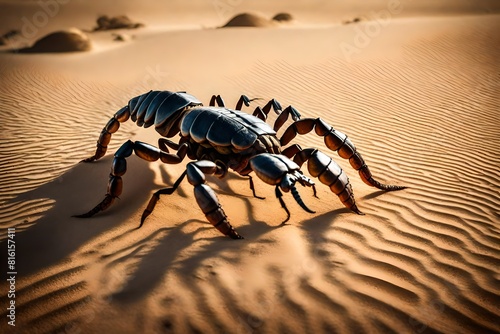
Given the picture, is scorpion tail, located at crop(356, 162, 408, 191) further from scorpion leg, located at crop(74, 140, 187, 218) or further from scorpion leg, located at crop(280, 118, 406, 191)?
scorpion leg, located at crop(74, 140, 187, 218)

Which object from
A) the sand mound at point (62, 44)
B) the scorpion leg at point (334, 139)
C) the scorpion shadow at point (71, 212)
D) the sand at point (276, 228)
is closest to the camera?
the sand at point (276, 228)

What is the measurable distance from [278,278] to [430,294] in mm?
1278

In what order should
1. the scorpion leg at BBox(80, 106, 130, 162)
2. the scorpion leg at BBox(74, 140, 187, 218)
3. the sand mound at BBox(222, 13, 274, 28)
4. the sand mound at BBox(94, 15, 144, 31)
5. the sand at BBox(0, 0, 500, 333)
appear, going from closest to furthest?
1. the sand at BBox(0, 0, 500, 333)
2. the scorpion leg at BBox(74, 140, 187, 218)
3. the scorpion leg at BBox(80, 106, 130, 162)
4. the sand mound at BBox(222, 13, 274, 28)
5. the sand mound at BBox(94, 15, 144, 31)

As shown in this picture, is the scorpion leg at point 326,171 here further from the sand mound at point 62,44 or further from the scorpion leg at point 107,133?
the sand mound at point 62,44

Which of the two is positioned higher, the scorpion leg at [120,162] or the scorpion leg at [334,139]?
the scorpion leg at [334,139]

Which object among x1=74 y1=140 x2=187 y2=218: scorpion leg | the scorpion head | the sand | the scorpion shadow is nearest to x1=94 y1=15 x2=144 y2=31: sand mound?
the sand

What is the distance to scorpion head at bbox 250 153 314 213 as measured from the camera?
2.99 meters

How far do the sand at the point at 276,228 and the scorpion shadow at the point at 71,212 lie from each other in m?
0.02

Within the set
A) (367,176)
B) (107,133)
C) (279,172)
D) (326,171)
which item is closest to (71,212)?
(107,133)

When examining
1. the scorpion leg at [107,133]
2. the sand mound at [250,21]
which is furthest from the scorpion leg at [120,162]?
the sand mound at [250,21]

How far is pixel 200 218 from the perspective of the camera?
3715 millimetres

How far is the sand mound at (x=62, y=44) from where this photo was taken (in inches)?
610

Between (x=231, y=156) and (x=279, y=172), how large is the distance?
946 millimetres

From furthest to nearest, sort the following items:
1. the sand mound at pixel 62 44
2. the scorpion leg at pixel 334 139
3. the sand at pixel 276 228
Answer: the sand mound at pixel 62 44 → the scorpion leg at pixel 334 139 → the sand at pixel 276 228
